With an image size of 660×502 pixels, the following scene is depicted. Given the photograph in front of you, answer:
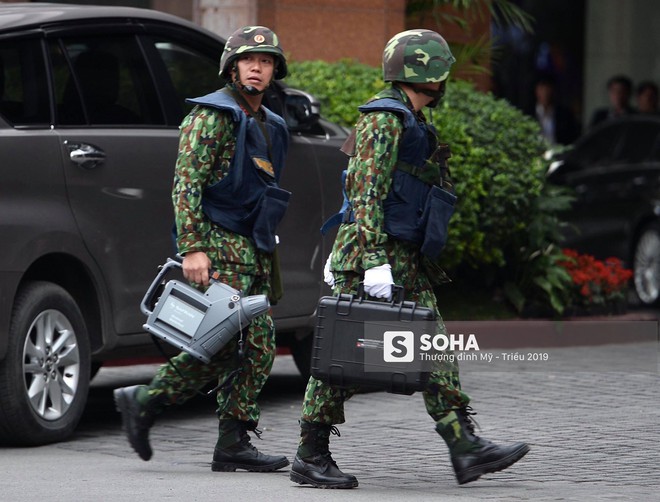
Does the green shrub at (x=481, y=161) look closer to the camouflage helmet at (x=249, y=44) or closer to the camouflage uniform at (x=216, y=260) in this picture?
the camouflage helmet at (x=249, y=44)

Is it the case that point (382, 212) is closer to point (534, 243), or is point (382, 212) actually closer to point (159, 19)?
point (159, 19)

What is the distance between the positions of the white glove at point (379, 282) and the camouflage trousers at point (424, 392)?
194 mm

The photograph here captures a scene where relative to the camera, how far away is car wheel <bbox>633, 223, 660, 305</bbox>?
583 inches

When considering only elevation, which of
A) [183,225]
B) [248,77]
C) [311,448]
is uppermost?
[248,77]

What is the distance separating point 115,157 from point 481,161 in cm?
432

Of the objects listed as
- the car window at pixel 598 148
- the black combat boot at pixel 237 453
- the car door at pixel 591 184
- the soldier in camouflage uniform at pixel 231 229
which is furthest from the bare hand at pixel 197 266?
the car window at pixel 598 148

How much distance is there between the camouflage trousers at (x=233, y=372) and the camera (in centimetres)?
689

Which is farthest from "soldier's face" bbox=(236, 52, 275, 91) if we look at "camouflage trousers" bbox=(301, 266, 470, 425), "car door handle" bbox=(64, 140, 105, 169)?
"car door handle" bbox=(64, 140, 105, 169)

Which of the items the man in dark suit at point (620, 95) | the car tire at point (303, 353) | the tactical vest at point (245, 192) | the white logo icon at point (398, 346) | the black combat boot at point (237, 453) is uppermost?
the tactical vest at point (245, 192)

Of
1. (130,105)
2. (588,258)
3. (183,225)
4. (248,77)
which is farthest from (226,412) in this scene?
(588,258)

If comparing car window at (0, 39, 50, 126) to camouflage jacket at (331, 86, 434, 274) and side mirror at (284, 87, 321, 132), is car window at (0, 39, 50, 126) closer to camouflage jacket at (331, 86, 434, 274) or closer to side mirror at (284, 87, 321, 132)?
side mirror at (284, 87, 321, 132)

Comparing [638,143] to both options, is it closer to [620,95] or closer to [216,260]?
[620,95]

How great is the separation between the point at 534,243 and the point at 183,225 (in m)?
6.07

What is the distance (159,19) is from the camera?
28.2 feet
